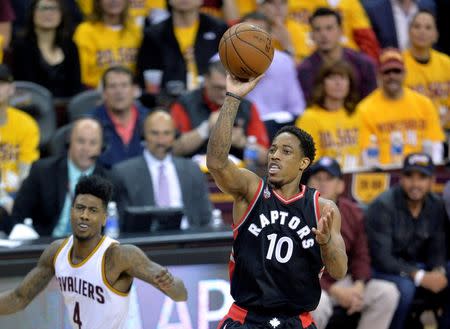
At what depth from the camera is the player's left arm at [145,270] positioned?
648cm

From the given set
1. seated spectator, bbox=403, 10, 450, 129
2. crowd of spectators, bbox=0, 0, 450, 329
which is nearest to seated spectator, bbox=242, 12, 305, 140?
crowd of spectators, bbox=0, 0, 450, 329

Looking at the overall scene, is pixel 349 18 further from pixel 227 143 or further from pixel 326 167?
pixel 227 143

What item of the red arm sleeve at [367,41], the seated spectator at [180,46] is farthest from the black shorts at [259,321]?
the red arm sleeve at [367,41]

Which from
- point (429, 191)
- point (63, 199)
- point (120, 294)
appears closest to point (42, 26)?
point (63, 199)

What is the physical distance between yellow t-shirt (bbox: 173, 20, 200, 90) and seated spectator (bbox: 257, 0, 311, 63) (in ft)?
2.97

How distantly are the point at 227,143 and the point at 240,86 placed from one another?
320mm

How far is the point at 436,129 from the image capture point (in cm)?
1117

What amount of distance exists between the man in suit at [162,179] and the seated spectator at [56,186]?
0.82 ft

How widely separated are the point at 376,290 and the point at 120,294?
3.11 meters

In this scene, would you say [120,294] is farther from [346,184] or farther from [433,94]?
[433,94]

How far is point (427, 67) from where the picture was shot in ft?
40.2

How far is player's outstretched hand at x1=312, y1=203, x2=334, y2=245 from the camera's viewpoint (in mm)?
5805

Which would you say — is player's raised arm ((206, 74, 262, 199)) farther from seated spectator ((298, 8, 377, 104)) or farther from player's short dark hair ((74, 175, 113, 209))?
seated spectator ((298, 8, 377, 104))

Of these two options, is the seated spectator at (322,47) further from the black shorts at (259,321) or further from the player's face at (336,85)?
the black shorts at (259,321)
